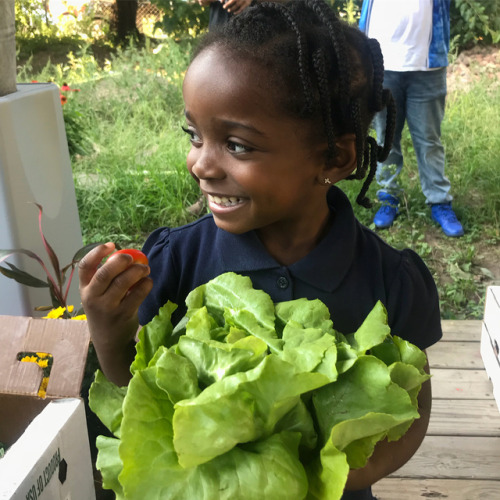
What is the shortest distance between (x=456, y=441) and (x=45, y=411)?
1463 millimetres

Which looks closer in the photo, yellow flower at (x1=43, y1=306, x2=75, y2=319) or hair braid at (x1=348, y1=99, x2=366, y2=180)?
hair braid at (x1=348, y1=99, x2=366, y2=180)

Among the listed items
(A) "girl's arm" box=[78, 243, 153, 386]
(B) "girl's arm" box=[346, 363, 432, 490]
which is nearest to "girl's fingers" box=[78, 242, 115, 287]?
(A) "girl's arm" box=[78, 243, 153, 386]

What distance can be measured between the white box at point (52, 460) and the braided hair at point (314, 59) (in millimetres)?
637

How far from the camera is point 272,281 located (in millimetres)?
1033

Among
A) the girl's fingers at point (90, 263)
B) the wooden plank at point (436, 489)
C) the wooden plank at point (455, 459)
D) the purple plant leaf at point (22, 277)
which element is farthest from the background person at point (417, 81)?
the girl's fingers at point (90, 263)

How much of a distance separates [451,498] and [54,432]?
1302 millimetres

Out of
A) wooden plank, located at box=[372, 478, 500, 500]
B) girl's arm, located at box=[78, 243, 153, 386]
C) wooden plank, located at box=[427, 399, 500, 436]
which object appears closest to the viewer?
girl's arm, located at box=[78, 243, 153, 386]

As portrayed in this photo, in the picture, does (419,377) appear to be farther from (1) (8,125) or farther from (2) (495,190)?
(2) (495,190)

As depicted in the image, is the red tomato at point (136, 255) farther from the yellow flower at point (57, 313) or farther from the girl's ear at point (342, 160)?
the yellow flower at point (57, 313)

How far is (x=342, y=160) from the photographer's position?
39.7 inches

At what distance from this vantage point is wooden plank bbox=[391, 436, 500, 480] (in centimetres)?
186

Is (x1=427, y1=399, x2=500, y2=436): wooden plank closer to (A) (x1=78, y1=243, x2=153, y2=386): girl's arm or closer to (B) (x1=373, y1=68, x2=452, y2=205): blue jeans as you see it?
(A) (x1=78, y1=243, x2=153, y2=386): girl's arm

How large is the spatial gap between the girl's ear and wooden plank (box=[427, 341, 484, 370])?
1545 millimetres

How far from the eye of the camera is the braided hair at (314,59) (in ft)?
2.92
